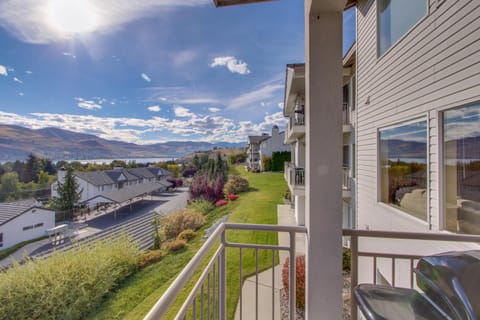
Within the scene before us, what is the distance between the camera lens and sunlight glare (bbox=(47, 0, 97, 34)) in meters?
3.33

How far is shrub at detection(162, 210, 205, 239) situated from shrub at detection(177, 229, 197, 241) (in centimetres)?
57

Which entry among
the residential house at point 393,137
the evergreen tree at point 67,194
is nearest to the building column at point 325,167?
the residential house at point 393,137

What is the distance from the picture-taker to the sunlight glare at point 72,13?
333 cm

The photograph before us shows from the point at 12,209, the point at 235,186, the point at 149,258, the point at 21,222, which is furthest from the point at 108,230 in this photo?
the point at 235,186

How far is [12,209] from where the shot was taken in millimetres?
7285

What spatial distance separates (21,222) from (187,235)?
19.6ft

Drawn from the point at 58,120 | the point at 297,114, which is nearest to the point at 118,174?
the point at 58,120

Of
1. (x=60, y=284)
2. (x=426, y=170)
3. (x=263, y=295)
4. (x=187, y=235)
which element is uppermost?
(x=426, y=170)

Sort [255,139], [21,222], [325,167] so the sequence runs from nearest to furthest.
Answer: [325,167]
[21,222]
[255,139]

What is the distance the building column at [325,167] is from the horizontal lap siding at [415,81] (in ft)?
5.35

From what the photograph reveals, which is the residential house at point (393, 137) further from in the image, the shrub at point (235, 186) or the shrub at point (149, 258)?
the shrub at point (235, 186)

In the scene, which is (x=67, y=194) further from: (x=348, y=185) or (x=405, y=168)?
(x=405, y=168)

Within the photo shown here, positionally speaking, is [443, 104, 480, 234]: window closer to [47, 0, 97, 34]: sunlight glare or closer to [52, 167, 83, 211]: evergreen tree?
[47, 0, 97, 34]: sunlight glare

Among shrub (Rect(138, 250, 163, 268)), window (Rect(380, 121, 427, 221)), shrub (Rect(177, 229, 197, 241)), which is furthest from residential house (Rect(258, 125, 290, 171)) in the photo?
window (Rect(380, 121, 427, 221))
